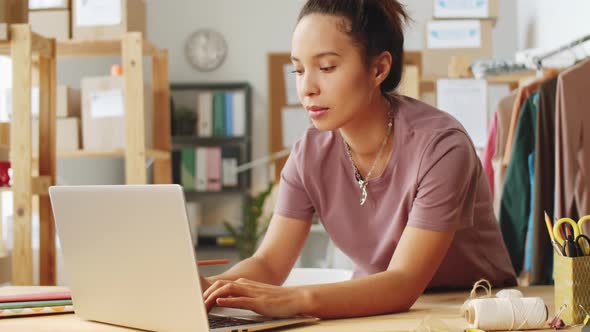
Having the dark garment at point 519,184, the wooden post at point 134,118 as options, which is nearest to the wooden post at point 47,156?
the wooden post at point 134,118

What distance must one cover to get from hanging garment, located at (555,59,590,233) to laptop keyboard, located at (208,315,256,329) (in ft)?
4.62

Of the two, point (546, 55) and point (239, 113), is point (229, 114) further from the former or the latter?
point (546, 55)

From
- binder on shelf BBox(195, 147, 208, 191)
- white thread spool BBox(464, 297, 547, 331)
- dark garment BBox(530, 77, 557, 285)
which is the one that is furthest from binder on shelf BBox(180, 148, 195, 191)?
white thread spool BBox(464, 297, 547, 331)

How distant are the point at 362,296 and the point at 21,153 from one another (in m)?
1.67

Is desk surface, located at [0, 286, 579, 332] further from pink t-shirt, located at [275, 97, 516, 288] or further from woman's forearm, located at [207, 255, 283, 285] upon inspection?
woman's forearm, located at [207, 255, 283, 285]

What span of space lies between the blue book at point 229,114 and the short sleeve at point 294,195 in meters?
4.54

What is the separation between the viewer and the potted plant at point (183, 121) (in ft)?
19.4

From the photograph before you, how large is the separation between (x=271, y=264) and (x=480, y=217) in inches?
15.7

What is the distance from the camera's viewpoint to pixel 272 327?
0.97 metres

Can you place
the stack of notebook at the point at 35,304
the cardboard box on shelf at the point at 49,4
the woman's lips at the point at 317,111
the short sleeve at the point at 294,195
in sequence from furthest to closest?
the cardboard box on shelf at the point at 49,4 → the short sleeve at the point at 294,195 → the woman's lips at the point at 317,111 → the stack of notebook at the point at 35,304

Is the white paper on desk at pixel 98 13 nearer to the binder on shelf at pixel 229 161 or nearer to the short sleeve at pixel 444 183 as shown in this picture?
the short sleeve at pixel 444 183

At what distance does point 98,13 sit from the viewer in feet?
10.6

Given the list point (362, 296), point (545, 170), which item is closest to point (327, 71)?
point (362, 296)

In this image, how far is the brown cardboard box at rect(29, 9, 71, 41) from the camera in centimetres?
325
